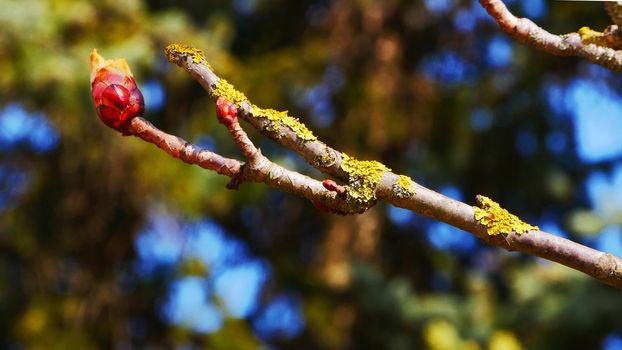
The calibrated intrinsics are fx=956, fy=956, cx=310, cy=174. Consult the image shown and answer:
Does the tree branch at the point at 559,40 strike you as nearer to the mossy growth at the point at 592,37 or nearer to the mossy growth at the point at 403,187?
the mossy growth at the point at 592,37

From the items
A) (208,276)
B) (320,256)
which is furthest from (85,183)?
(320,256)

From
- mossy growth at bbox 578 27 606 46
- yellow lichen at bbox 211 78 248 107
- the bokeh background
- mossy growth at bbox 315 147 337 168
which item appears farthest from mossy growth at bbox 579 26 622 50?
the bokeh background

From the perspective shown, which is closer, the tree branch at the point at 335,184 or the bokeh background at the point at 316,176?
the tree branch at the point at 335,184

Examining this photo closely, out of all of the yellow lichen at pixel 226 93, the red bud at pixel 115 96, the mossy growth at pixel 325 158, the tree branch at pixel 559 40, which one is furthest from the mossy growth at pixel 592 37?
the red bud at pixel 115 96

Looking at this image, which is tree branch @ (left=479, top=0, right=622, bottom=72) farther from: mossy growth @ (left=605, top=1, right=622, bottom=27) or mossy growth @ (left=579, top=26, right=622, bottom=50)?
mossy growth @ (left=605, top=1, right=622, bottom=27)

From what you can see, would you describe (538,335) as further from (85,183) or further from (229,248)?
(85,183)

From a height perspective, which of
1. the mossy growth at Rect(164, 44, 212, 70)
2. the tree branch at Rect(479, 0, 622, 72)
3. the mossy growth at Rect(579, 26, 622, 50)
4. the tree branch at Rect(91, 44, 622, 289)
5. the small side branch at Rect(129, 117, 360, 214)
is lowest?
the small side branch at Rect(129, 117, 360, 214)
